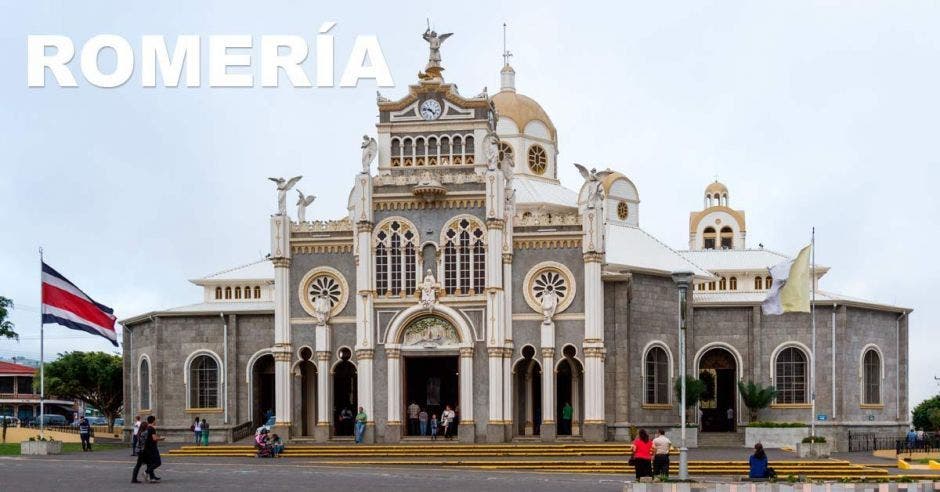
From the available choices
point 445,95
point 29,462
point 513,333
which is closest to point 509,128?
point 445,95

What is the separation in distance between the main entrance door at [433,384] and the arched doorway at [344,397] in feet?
8.66

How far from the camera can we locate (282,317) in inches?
2437

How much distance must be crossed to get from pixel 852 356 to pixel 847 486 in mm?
35090

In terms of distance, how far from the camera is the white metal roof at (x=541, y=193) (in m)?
70.0

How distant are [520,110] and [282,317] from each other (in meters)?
19.5

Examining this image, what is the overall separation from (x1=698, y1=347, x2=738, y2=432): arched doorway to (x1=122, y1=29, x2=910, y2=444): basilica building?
0.30 ft

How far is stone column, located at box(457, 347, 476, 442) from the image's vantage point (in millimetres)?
59469

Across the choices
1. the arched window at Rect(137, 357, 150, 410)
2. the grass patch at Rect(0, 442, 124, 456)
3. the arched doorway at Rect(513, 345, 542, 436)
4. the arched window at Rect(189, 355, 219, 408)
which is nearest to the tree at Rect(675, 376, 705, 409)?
the arched doorway at Rect(513, 345, 542, 436)

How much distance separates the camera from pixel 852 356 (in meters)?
68.0

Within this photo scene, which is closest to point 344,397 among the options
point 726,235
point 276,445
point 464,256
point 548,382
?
point 464,256

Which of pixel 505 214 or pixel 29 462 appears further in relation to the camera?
pixel 505 214

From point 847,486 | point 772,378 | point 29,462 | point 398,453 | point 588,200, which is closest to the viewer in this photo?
point 847,486

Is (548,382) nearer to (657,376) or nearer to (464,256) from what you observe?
(464,256)

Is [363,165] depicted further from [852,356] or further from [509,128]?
[852,356]
